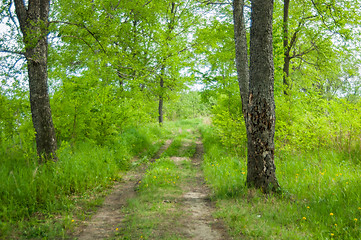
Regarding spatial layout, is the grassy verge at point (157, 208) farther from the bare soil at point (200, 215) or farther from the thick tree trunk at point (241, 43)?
the thick tree trunk at point (241, 43)

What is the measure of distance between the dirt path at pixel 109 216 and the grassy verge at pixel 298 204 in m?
2.21

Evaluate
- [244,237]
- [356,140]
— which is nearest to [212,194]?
[244,237]

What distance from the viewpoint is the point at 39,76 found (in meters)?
6.57

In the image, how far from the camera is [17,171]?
5.85m

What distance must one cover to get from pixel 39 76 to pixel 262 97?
586cm

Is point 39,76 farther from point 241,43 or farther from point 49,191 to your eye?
point 241,43

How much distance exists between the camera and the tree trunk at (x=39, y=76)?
21.1 feet

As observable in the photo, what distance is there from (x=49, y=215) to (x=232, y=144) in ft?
25.0

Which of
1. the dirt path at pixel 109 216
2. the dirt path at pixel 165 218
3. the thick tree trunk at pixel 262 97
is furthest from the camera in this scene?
the thick tree trunk at pixel 262 97

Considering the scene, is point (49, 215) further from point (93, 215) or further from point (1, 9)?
point (1, 9)

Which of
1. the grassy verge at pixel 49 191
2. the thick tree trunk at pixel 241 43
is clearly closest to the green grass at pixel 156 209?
the grassy verge at pixel 49 191

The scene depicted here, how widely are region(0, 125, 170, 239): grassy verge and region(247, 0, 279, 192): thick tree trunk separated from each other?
4054 mm

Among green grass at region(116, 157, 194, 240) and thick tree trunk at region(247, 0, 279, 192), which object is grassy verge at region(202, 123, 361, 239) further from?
green grass at region(116, 157, 194, 240)

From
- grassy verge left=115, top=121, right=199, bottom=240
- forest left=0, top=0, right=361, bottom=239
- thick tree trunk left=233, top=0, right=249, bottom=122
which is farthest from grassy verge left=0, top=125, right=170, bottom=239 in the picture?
thick tree trunk left=233, top=0, right=249, bottom=122
